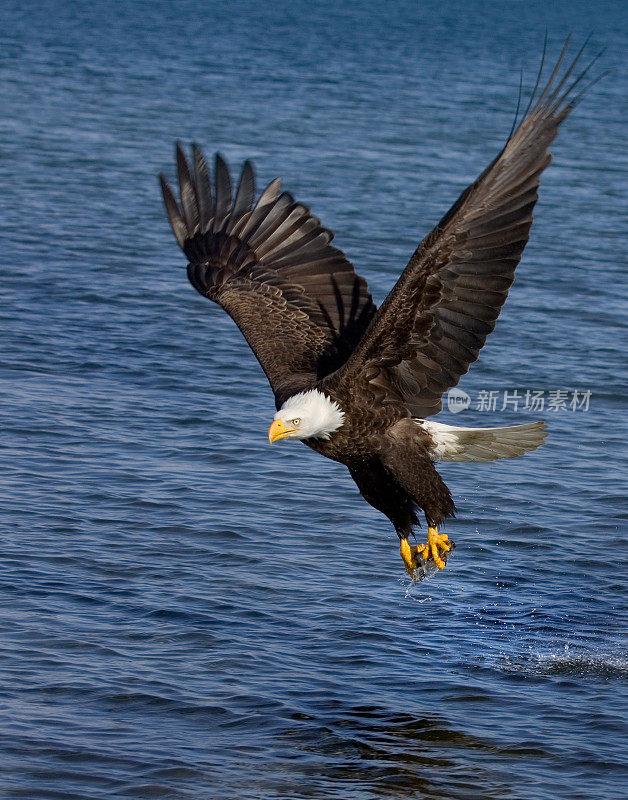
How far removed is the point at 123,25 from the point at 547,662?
3684cm

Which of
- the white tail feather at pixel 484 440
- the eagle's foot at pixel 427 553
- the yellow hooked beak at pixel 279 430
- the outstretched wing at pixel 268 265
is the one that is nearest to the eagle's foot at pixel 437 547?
the eagle's foot at pixel 427 553

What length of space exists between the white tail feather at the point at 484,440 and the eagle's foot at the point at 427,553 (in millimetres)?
371

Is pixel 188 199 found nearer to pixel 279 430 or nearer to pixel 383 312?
pixel 279 430

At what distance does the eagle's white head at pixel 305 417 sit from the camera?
609 centimetres

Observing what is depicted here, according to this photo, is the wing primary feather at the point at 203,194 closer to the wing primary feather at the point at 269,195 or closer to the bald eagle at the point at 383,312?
the bald eagle at the point at 383,312

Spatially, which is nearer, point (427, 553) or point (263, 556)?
point (427, 553)

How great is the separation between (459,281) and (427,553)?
1406 millimetres

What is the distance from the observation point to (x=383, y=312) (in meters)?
5.89

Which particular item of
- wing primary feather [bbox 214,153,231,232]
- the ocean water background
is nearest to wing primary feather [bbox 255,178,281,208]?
wing primary feather [bbox 214,153,231,232]

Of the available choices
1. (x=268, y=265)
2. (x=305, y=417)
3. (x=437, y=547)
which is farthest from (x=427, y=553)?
(x=268, y=265)

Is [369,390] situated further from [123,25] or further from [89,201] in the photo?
[123,25]

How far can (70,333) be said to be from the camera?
11.7m

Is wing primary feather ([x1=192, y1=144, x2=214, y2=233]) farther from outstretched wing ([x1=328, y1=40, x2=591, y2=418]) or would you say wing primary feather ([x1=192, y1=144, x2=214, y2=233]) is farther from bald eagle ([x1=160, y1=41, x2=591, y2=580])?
outstretched wing ([x1=328, y1=40, x2=591, y2=418])

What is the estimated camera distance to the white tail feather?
21.4 feet
